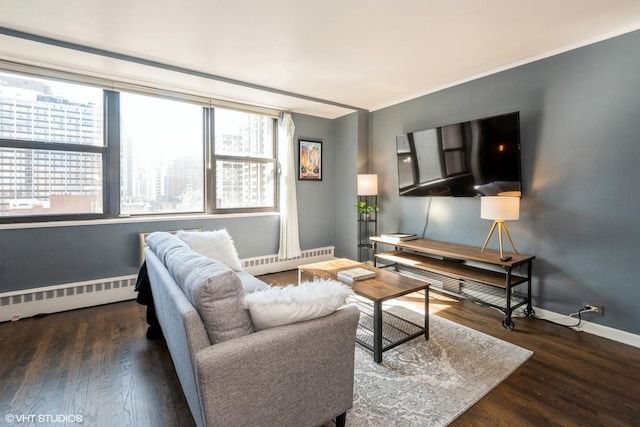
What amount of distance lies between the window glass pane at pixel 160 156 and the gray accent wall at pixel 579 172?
333 centimetres

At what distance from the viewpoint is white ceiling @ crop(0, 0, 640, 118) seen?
209 centimetres

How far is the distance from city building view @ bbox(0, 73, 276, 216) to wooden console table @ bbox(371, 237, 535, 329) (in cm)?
225

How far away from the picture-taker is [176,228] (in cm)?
358

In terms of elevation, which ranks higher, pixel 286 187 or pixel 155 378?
pixel 286 187

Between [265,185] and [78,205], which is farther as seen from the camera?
[265,185]

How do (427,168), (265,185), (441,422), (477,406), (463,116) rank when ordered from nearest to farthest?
(441,422)
(477,406)
(463,116)
(427,168)
(265,185)

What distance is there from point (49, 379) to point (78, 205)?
1.81 metres

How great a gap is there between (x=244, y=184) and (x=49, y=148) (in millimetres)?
2046

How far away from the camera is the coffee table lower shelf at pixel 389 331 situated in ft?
7.44

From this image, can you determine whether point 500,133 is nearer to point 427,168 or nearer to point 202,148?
point 427,168

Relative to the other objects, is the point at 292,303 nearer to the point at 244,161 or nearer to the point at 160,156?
the point at 160,156

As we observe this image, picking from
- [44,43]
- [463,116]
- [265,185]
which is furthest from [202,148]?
[463,116]

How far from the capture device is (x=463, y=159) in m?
3.25

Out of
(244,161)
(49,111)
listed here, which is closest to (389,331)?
(244,161)
